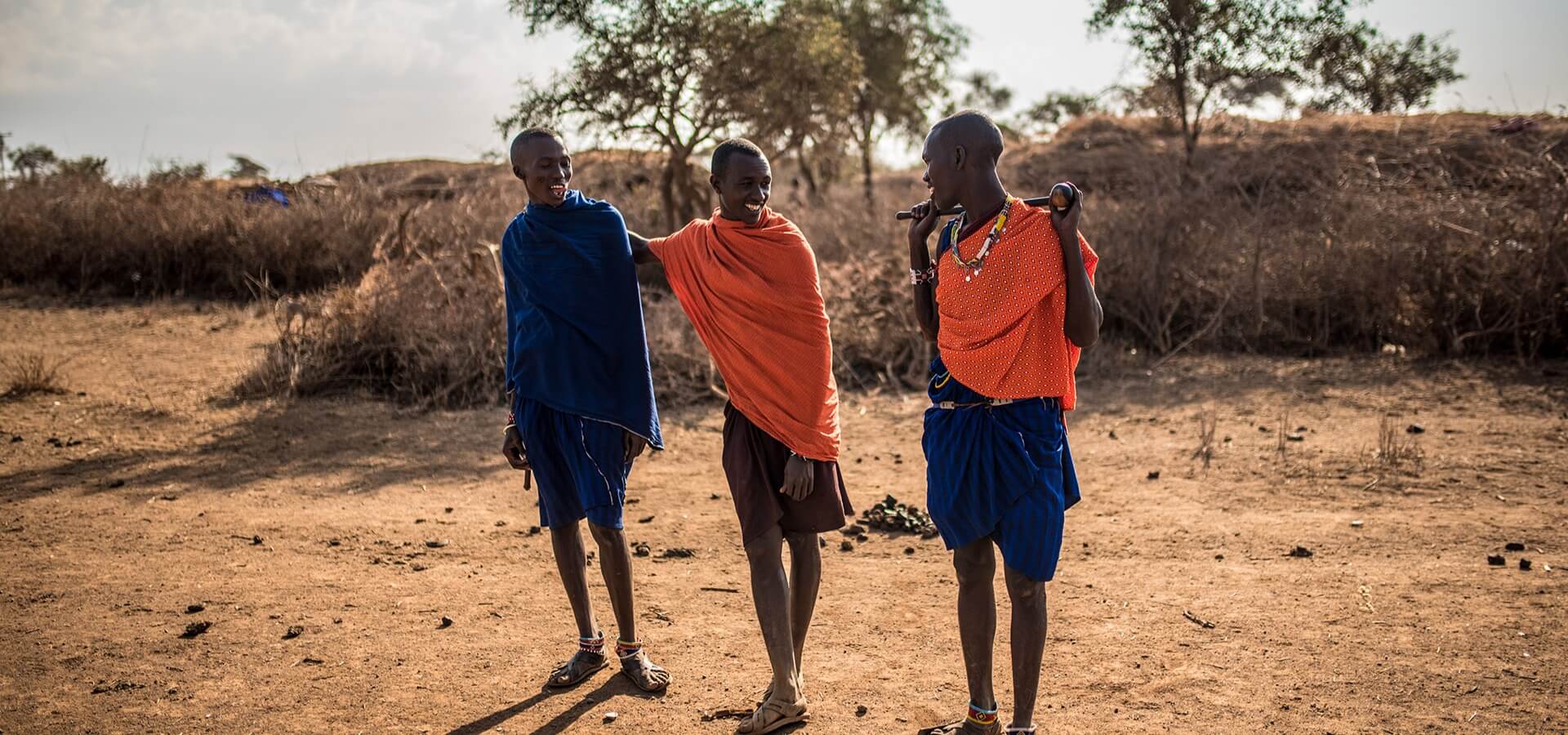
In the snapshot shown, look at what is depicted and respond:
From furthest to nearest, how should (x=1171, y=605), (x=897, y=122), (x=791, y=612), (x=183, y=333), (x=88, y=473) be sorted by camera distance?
(x=897, y=122) → (x=183, y=333) → (x=88, y=473) → (x=1171, y=605) → (x=791, y=612)

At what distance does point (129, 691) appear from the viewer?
3348 millimetres

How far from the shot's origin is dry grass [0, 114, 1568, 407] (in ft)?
26.2

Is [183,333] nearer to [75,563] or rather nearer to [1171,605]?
[75,563]

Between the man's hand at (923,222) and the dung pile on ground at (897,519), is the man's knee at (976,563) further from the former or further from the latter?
the dung pile on ground at (897,519)

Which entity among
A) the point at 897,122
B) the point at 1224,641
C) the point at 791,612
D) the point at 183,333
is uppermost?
the point at 897,122

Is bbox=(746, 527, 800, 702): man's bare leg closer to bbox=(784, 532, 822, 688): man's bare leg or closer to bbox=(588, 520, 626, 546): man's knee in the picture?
bbox=(784, 532, 822, 688): man's bare leg

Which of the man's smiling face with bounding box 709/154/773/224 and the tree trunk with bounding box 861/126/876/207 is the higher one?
the tree trunk with bounding box 861/126/876/207

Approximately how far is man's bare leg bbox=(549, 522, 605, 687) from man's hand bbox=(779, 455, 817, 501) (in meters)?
0.78

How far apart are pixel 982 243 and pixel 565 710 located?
1819mm

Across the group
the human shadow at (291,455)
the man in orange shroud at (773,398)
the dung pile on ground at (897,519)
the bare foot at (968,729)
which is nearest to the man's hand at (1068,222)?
the man in orange shroud at (773,398)

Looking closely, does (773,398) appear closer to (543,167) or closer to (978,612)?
(978,612)

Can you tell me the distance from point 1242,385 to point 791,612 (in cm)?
600

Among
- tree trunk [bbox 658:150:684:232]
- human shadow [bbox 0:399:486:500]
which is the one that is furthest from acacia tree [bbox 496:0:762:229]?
human shadow [bbox 0:399:486:500]

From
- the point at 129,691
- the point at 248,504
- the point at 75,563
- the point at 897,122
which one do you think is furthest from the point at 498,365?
the point at 897,122
